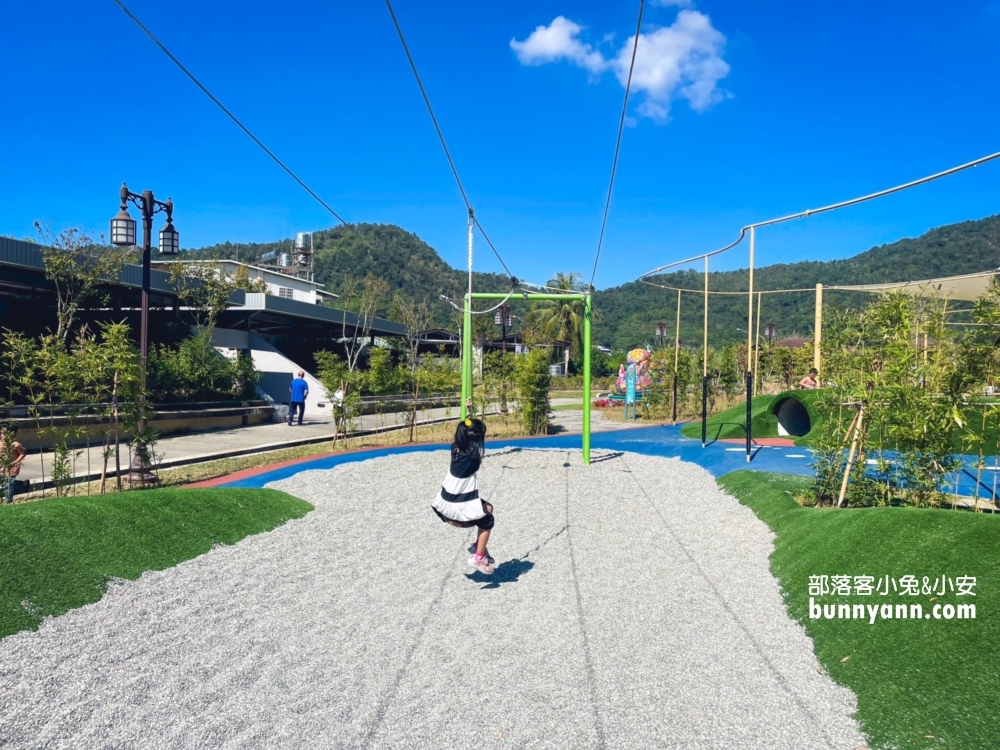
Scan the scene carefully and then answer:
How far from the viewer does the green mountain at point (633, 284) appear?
58.9 m

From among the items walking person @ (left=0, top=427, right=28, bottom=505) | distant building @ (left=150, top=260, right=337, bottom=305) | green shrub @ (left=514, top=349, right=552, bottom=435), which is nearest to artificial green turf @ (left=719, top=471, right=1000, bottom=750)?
walking person @ (left=0, top=427, right=28, bottom=505)

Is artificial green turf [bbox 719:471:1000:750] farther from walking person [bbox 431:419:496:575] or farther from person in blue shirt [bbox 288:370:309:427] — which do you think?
person in blue shirt [bbox 288:370:309:427]

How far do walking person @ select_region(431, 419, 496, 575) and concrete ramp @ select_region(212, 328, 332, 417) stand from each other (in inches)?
934

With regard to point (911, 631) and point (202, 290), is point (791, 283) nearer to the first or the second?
point (202, 290)

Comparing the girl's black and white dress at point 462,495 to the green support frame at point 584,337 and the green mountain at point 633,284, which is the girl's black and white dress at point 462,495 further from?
the green mountain at point 633,284

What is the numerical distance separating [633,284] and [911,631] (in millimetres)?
113130

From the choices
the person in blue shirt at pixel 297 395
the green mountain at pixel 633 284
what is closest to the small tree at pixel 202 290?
the person in blue shirt at pixel 297 395

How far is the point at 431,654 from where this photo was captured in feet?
16.9

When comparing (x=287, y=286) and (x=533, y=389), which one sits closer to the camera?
(x=533, y=389)

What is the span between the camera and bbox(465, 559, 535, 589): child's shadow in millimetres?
7055

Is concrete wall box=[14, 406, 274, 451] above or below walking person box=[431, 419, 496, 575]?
below

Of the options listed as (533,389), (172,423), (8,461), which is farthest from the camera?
(533,389)

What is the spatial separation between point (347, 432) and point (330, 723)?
54.0 feet

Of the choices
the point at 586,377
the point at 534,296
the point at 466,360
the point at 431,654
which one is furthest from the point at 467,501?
the point at 586,377
